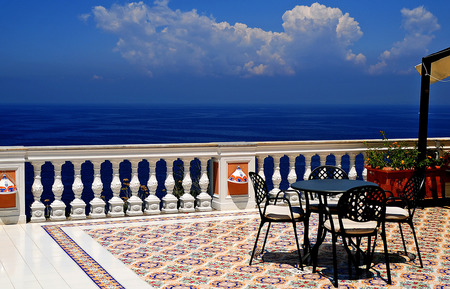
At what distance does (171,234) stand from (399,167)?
406cm

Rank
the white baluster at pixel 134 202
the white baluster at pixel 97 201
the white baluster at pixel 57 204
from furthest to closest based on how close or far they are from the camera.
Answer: the white baluster at pixel 134 202 → the white baluster at pixel 97 201 → the white baluster at pixel 57 204

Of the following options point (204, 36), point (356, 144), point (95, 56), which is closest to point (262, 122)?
point (204, 36)

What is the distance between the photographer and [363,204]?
5758mm

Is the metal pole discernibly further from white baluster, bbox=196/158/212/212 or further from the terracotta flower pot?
white baluster, bbox=196/158/212/212

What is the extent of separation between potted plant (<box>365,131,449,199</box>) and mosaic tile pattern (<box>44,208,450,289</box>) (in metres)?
0.87

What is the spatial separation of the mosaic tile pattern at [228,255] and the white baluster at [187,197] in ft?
0.94

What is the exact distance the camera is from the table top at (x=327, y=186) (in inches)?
235

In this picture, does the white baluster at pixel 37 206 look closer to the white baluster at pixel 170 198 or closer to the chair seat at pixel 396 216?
the white baluster at pixel 170 198

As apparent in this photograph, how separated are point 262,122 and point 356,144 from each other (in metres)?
88.1

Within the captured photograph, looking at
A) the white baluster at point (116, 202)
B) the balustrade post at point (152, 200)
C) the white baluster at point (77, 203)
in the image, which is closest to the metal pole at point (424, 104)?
the balustrade post at point (152, 200)

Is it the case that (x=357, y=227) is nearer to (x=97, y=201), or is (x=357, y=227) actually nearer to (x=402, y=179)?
(x=402, y=179)

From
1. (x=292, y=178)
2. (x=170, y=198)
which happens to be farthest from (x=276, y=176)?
(x=170, y=198)

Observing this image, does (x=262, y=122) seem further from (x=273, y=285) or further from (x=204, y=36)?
(x=273, y=285)

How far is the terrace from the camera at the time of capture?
5949mm
